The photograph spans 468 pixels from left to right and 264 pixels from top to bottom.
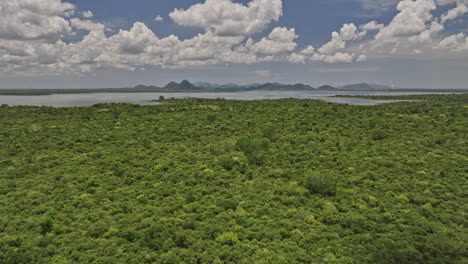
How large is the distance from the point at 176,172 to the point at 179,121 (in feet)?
156

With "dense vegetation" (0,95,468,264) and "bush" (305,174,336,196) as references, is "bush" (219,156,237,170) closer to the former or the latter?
"dense vegetation" (0,95,468,264)

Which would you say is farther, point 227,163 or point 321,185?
point 227,163

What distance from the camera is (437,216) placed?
1133 inches

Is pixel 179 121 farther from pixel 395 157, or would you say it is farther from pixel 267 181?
pixel 395 157

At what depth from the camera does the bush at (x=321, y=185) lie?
114ft

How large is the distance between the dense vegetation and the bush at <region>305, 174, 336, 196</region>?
148 mm

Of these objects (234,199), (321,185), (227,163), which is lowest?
(234,199)

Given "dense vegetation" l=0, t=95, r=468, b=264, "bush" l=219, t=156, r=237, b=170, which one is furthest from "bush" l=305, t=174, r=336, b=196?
"bush" l=219, t=156, r=237, b=170

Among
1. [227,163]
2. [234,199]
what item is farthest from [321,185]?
[227,163]

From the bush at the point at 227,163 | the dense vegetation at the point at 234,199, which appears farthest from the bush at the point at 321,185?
the bush at the point at 227,163

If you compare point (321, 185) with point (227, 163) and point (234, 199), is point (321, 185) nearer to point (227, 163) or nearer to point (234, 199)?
point (234, 199)

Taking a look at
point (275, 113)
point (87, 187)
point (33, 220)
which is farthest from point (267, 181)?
point (275, 113)

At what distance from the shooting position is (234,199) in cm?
3297

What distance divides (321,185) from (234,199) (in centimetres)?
1212
